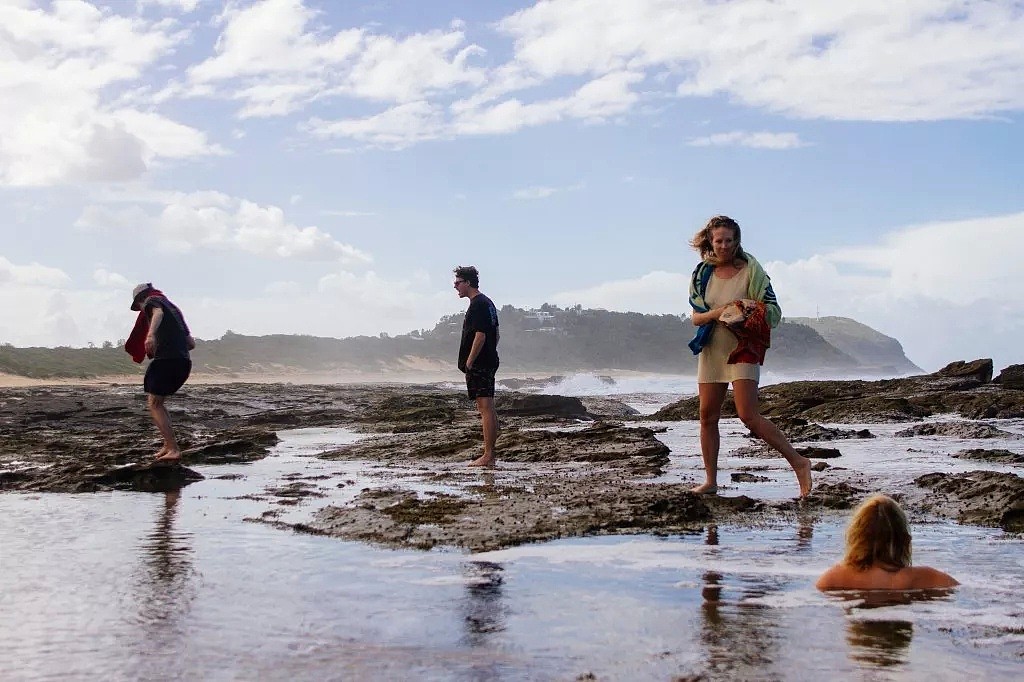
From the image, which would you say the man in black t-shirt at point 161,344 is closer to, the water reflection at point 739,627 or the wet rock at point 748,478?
the wet rock at point 748,478

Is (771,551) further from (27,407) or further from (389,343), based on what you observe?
(389,343)

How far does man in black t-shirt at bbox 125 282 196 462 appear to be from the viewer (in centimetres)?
928

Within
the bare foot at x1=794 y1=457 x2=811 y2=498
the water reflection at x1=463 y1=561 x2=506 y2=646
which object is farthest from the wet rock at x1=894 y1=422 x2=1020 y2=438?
the water reflection at x1=463 y1=561 x2=506 y2=646

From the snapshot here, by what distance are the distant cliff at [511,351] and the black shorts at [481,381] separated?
109ft

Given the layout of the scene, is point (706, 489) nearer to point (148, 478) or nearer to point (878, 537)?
point (878, 537)

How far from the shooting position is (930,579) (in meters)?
3.86

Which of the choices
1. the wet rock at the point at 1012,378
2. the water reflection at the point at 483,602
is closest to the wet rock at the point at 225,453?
the water reflection at the point at 483,602

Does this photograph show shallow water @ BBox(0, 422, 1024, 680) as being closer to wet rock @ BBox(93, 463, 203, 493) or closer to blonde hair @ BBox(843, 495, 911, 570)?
blonde hair @ BBox(843, 495, 911, 570)

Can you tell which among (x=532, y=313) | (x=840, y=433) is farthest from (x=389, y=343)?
(x=840, y=433)

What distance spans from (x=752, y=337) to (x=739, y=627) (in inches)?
134

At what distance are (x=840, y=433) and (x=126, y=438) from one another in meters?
8.68

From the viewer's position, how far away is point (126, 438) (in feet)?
42.3

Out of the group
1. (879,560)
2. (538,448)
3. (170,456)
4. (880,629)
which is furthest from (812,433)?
(880,629)

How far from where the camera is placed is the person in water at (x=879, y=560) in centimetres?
385
